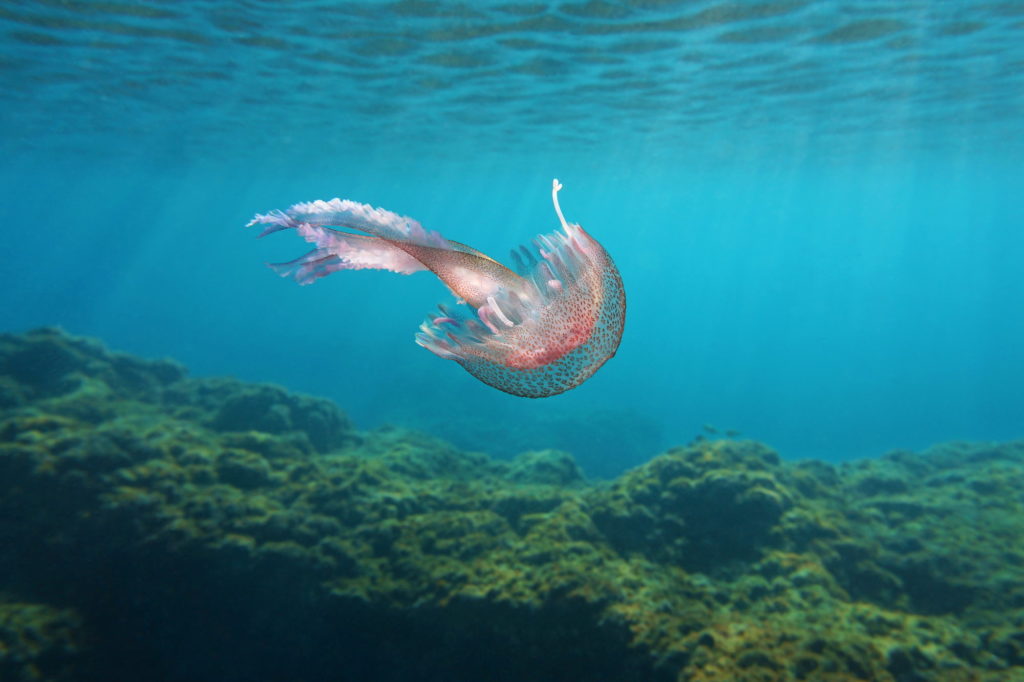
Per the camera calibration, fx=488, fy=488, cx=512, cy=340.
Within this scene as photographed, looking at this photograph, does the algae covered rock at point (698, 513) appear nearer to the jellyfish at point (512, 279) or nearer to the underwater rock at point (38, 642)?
the jellyfish at point (512, 279)

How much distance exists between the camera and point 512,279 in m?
1.75

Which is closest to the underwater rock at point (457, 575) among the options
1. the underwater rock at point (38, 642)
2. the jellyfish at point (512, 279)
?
the underwater rock at point (38, 642)

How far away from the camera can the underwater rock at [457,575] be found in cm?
530

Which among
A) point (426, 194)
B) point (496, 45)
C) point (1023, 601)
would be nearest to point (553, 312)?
point (1023, 601)

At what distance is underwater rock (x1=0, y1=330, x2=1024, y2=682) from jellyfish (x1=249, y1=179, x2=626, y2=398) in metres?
4.59

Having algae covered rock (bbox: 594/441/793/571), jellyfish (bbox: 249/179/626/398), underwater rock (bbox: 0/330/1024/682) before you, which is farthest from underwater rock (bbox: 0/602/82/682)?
algae covered rock (bbox: 594/441/793/571)

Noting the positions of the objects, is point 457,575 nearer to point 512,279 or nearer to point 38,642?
point 38,642

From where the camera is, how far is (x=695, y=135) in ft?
88.2

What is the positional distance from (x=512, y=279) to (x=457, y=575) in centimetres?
558

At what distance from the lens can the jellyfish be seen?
5.40ft

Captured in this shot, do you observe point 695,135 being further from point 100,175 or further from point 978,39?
point 100,175

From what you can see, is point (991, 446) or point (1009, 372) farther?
point (1009, 372)

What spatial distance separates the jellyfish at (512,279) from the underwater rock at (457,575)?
4594 mm

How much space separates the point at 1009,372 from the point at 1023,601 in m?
123
